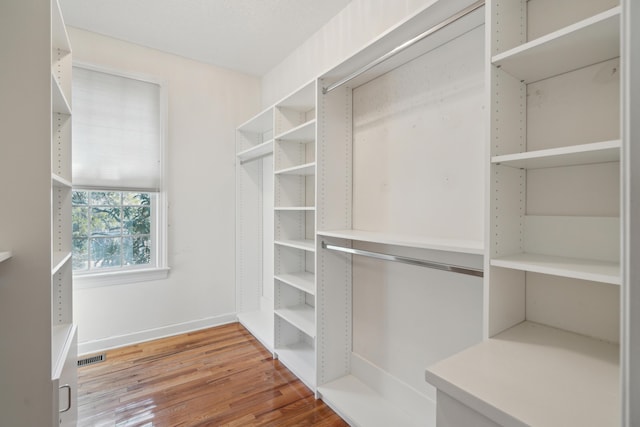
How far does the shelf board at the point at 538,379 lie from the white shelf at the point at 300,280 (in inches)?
50.2

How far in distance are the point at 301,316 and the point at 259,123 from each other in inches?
73.8

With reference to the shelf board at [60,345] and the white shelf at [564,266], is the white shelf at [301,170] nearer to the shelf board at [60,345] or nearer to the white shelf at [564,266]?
the white shelf at [564,266]

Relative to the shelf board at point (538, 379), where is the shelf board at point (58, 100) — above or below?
above

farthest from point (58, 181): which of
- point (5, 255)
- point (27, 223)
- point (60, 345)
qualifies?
point (60, 345)

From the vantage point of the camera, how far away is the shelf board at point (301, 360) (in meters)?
2.19

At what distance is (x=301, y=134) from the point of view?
2.35 metres

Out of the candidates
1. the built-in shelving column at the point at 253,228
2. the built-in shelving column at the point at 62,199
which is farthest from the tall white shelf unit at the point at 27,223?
the built-in shelving column at the point at 253,228

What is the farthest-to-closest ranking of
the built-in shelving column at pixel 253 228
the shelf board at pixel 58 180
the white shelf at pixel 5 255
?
the built-in shelving column at pixel 253 228, the shelf board at pixel 58 180, the white shelf at pixel 5 255

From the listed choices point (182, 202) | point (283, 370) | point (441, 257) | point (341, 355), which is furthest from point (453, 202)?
point (182, 202)

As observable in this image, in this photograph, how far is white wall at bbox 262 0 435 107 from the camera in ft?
6.16

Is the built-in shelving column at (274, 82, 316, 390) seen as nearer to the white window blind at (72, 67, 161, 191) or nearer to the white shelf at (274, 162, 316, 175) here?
the white shelf at (274, 162, 316, 175)

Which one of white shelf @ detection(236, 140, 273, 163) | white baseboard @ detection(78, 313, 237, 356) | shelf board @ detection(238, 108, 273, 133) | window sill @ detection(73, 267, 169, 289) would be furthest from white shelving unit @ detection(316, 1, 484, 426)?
window sill @ detection(73, 267, 169, 289)

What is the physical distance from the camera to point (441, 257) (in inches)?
64.2

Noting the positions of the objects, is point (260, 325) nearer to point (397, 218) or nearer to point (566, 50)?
point (397, 218)
